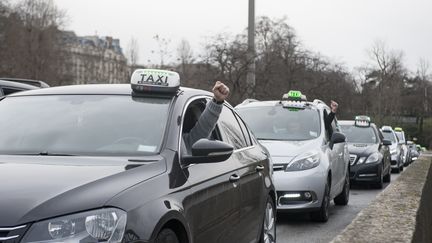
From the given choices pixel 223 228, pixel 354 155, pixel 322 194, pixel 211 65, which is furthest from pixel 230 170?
pixel 211 65

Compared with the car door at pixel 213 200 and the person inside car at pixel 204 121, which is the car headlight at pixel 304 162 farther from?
the person inside car at pixel 204 121

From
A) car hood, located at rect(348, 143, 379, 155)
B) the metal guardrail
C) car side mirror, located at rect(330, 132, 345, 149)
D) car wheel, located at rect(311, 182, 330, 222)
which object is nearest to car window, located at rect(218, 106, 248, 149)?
the metal guardrail

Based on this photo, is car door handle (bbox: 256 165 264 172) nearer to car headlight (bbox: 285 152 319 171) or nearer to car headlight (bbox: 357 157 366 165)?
car headlight (bbox: 285 152 319 171)

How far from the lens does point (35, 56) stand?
2117 inches

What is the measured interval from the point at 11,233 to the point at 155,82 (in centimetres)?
196

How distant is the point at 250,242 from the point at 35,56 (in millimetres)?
51586

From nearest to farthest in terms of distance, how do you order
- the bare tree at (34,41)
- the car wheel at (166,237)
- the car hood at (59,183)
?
the car hood at (59,183) → the car wheel at (166,237) → the bare tree at (34,41)

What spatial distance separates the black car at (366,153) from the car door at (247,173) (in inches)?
342

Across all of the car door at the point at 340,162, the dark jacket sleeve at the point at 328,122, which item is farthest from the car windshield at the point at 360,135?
the dark jacket sleeve at the point at 328,122

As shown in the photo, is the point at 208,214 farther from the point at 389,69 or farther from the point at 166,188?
the point at 389,69

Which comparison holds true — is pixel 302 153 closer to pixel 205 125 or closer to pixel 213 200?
pixel 205 125

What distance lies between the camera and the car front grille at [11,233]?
284cm

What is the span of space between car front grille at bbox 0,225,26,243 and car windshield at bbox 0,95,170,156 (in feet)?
3.78

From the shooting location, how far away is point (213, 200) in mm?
4270
